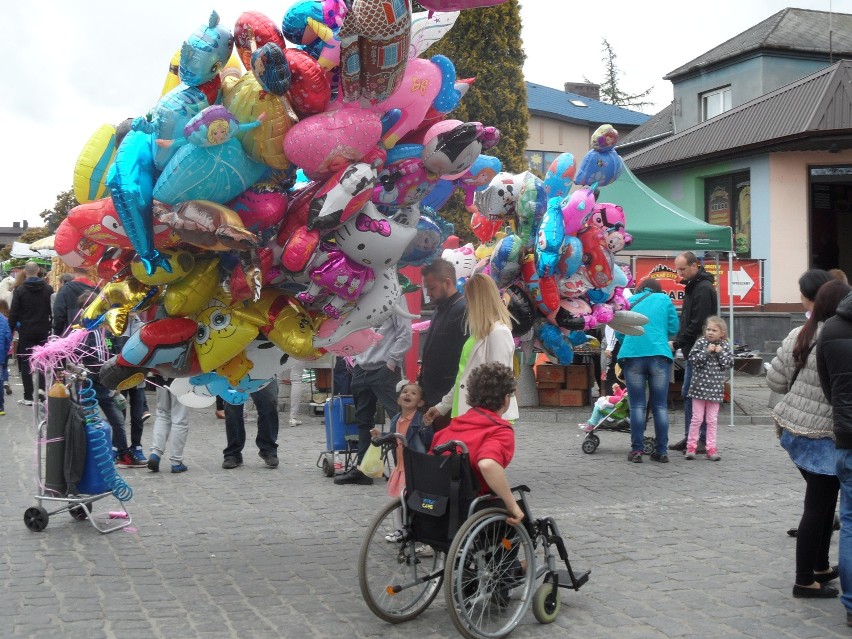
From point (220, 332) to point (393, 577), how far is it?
1598mm

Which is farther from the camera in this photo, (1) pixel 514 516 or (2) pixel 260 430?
(2) pixel 260 430

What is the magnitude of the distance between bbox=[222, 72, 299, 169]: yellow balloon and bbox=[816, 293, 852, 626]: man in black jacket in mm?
2901

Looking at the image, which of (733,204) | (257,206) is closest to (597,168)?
(257,206)

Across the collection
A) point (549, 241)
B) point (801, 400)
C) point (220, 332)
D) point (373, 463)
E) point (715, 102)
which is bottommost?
point (373, 463)

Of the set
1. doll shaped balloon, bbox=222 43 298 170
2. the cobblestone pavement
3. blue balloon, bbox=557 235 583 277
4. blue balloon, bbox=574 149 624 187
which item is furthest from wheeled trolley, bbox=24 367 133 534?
blue balloon, bbox=574 149 624 187

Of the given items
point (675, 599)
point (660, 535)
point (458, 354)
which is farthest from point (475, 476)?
point (660, 535)

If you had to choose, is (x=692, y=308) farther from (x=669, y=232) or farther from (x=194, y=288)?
(x=194, y=288)

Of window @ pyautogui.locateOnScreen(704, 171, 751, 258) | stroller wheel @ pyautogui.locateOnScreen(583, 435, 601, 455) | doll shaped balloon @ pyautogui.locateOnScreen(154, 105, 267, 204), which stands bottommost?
stroller wheel @ pyautogui.locateOnScreen(583, 435, 601, 455)

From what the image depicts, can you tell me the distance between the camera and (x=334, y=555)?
19.9ft

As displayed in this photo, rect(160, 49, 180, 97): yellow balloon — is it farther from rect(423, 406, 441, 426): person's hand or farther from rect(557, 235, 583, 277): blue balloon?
rect(557, 235, 583, 277): blue balloon

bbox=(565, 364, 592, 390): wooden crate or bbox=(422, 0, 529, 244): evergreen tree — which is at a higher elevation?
bbox=(422, 0, 529, 244): evergreen tree

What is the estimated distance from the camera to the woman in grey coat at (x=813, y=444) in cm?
509

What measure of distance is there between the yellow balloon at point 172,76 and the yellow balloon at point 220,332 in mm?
1160

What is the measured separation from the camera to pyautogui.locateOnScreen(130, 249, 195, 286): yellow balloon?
16.6ft
